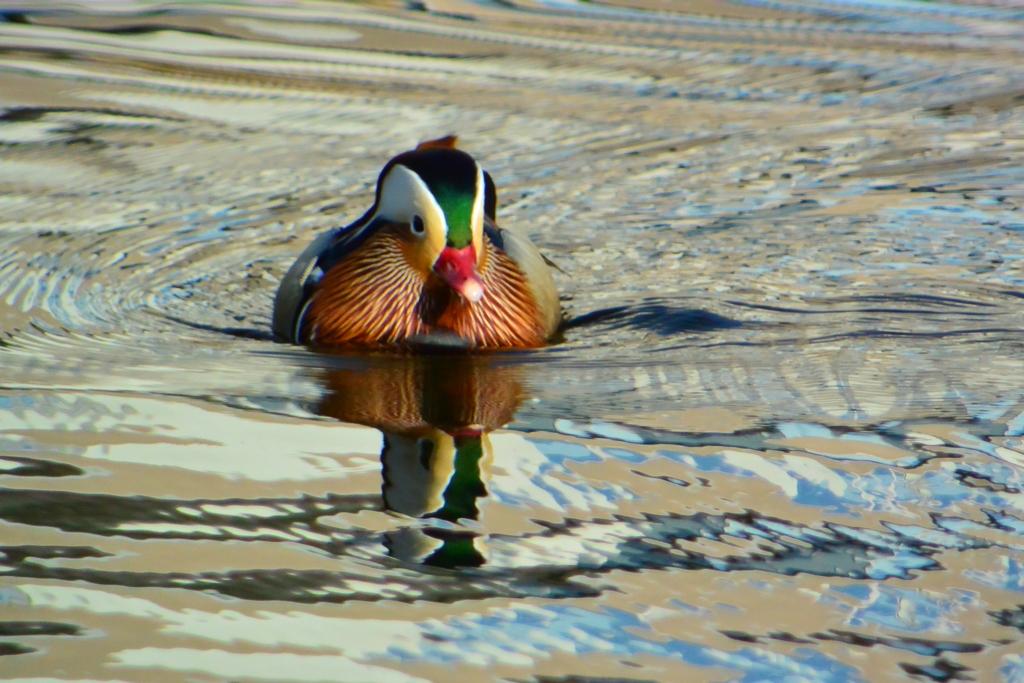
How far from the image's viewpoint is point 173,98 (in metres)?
8.70

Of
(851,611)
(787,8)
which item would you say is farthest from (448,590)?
(787,8)

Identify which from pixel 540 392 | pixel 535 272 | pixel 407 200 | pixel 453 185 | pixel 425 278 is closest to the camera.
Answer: pixel 540 392

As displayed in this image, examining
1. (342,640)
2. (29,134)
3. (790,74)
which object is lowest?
(342,640)

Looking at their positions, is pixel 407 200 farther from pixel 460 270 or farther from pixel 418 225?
pixel 460 270

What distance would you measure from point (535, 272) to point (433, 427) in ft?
5.96

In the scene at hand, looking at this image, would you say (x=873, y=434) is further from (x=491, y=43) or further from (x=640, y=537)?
(x=491, y=43)

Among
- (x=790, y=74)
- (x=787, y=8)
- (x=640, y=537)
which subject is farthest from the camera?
(x=787, y=8)

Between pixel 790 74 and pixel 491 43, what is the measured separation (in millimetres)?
2443

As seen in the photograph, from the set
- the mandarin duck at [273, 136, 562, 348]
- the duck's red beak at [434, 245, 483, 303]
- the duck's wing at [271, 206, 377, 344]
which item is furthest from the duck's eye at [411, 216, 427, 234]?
the duck's wing at [271, 206, 377, 344]

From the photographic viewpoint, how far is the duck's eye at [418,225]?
16.3 ft

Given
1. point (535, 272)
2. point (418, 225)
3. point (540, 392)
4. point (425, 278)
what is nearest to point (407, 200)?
point (418, 225)

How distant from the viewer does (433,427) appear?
12.3 ft

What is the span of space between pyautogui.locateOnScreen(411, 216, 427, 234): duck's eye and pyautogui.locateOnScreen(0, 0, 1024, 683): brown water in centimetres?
53

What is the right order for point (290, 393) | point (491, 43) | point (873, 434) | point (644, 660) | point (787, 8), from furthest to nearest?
point (787, 8)
point (491, 43)
point (290, 393)
point (873, 434)
point (644, 660)
